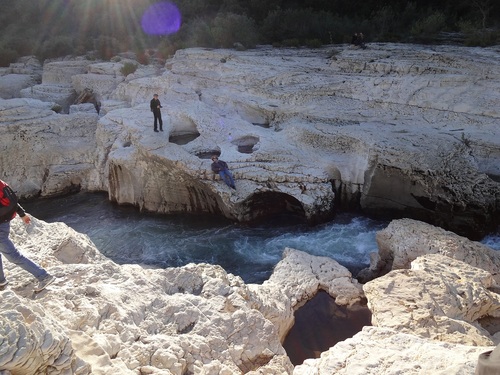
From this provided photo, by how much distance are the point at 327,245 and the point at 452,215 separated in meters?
2.84

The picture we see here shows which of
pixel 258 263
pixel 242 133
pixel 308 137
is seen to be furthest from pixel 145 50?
pixel 258 263

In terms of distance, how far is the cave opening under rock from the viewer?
616 cm

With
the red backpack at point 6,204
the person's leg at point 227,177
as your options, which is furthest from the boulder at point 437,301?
the person's leg at point 227,177

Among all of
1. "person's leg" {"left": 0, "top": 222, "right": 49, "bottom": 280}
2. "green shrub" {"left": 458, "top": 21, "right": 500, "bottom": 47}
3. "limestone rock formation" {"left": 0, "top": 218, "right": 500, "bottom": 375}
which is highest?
"green shrub" {"left": 458, "top": 21, "right": 500, "bottom": 47}

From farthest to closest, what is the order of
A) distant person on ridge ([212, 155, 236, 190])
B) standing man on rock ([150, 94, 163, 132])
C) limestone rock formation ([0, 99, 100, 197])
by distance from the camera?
limestone rock formation ([0, 99, 100, 197])
standing man on rock ([150, 94, 163, 132])
distant person on ridge ([212, 155, 236, 190])

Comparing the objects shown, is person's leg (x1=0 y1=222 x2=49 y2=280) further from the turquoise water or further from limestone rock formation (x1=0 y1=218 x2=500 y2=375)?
the turquoise water

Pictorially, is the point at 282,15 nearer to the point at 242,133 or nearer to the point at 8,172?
the point at 242,133

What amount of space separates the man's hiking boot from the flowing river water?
451 cm

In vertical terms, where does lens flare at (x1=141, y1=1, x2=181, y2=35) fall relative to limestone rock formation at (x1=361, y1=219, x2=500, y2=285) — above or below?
above

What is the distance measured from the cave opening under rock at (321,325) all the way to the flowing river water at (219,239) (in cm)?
155

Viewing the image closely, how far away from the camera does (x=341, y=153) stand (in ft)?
35.5

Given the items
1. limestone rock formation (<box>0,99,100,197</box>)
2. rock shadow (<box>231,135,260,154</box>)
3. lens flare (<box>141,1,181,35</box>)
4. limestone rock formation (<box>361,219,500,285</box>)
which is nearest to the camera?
limestone rock formation (<box>361,219,500,285</box>)

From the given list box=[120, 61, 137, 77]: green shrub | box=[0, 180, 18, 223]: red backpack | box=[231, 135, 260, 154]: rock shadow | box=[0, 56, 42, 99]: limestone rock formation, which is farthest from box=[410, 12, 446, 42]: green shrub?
box=[0, 56, 42, 99]: limestone rock formation

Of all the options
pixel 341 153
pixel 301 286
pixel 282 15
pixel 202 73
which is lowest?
pixel 301 286
